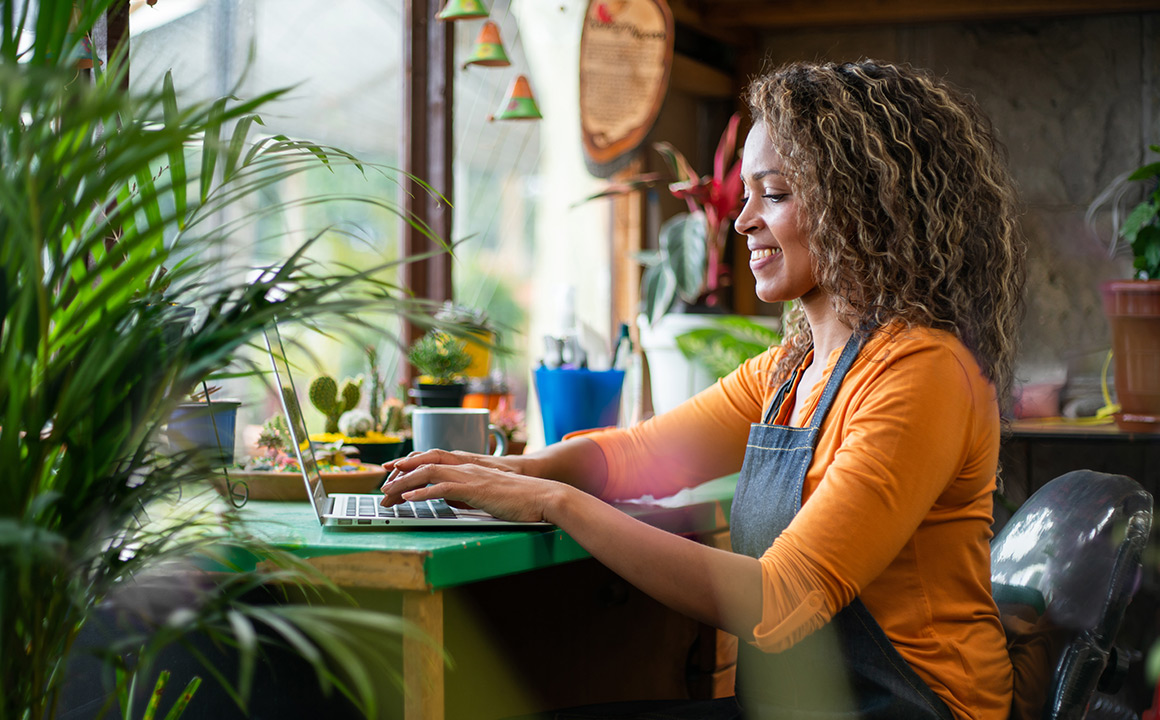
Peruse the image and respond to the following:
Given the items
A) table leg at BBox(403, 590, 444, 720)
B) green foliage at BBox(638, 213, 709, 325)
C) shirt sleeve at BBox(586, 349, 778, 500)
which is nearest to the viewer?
table leg at BBox(403, 590, 444, 720)

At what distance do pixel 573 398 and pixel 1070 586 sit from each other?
37.2 inches

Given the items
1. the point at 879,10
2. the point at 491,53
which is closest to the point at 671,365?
the point at 491,53

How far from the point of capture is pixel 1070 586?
1.23 metres

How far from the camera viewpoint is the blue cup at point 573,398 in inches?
76.7

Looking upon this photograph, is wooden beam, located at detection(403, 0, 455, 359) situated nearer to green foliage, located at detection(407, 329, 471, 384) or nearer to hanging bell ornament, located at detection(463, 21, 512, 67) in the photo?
hanging bell ornament, located at detection(463, 21, 512, 67)

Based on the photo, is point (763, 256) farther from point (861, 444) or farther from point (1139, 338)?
point (1139, 338)

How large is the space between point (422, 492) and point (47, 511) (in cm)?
49

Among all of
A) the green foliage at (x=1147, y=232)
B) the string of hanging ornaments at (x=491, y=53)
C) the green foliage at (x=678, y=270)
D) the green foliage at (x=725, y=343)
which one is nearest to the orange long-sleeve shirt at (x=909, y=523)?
the green foliage at (x=725, y=343)

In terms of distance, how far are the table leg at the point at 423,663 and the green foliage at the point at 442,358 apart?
0.89m

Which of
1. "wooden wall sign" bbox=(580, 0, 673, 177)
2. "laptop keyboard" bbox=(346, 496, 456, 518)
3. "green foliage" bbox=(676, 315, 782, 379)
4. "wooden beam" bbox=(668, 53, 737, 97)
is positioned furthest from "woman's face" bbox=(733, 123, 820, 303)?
"wooden beam" bbox=(668, 53, 737, 97)

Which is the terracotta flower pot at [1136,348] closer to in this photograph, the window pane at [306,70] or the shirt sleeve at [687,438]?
the shirt sleeve at [687,438]

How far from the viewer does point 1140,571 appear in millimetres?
1223

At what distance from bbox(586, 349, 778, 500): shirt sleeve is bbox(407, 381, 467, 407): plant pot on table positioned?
359 millimetres

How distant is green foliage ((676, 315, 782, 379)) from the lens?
235cm
